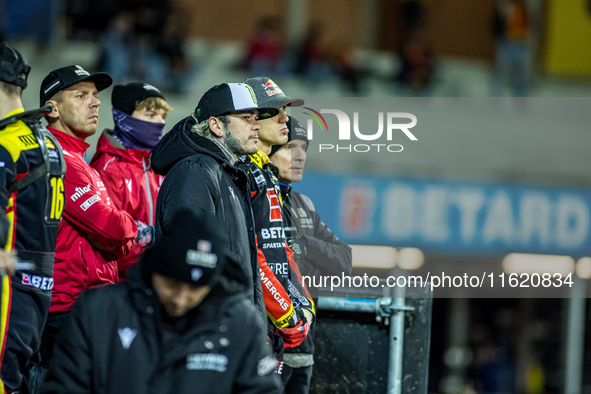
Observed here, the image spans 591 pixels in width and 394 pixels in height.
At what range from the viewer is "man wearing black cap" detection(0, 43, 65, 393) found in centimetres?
356

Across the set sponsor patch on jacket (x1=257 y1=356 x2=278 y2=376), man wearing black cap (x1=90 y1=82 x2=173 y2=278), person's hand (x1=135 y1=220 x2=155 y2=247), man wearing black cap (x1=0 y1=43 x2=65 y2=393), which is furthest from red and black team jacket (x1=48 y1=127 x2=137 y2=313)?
sponsor patch on jacket (x1=257 y1=356 x2=278 y2=376)

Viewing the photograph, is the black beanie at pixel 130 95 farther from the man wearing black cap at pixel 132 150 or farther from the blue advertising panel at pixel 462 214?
the blue advertising panel at pixel 462 214

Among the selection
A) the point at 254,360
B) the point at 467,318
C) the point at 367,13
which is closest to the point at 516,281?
the point at 254,360

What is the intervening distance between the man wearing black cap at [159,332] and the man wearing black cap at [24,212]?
2.86 feet

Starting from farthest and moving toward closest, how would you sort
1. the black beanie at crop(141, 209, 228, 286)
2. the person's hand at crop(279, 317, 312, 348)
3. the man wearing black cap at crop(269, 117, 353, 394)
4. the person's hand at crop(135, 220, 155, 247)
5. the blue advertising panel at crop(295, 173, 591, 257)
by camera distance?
the blue advertising panel at crop(295, 173, 591, 257)
the man wearing black cap at crop(269, 117, 353, 394)
the person's hand at crop(135, 220, 155, 247)
the person's hand at crop(279, 317, 312, 348)
the black beanie at crop(141, 209, 228, 286)

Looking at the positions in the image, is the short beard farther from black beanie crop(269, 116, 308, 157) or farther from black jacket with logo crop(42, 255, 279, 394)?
black jacket with logo crop(42, 255, 279, 394)

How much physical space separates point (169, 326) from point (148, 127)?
2435mm

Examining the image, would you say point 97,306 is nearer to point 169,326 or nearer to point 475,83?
point 169,326

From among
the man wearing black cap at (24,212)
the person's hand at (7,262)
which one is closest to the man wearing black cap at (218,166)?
the man wearing black cap at (24,212)

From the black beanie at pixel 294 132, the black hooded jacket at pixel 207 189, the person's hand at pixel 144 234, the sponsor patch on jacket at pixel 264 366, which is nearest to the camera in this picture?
the sponsor patch on jacket at pixel 264 366

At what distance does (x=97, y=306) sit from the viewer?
2.75 m

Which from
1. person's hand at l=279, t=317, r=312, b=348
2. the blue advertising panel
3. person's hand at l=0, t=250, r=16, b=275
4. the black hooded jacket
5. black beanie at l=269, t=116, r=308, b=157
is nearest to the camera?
person's hand at l=0, t=250, r=16, b=275

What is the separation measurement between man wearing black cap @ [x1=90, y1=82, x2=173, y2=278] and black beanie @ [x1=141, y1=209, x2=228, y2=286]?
2051 mm

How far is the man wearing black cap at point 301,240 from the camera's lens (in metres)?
4.98
